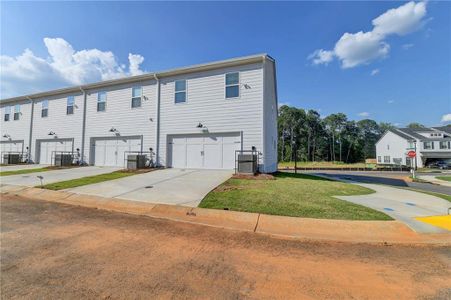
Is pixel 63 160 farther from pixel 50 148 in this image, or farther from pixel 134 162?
pixel 134 162

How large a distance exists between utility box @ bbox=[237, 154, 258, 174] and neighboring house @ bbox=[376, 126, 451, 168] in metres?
40.3

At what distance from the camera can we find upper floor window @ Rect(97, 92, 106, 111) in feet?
52.5

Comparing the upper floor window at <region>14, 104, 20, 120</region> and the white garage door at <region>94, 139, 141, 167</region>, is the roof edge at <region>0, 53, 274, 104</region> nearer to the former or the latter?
the upper floor window at <region>14, 104, 20, 120</region>

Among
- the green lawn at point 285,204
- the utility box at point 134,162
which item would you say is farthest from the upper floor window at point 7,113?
the green lawn at point 285,204

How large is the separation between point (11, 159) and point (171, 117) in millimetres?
16001

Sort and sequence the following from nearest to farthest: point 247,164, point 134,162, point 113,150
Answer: point 247,164 → point 134,162 → point 113,150

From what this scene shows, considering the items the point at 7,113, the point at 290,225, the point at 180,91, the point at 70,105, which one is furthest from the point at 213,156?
the point at 7,113

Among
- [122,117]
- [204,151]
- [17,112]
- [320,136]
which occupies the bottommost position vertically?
[204,151]

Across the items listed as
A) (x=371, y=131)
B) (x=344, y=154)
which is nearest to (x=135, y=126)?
(x=344, y=154)

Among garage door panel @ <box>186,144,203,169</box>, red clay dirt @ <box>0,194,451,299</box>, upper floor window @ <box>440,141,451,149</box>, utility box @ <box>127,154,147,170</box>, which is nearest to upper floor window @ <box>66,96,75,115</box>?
utility box @ <box>127,154,147,170</box>

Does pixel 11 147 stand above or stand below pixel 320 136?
below

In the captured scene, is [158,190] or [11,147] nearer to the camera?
[158,190]

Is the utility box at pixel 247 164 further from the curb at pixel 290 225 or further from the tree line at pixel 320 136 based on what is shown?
the tree line at pixel 320 136

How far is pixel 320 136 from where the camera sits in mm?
64938
